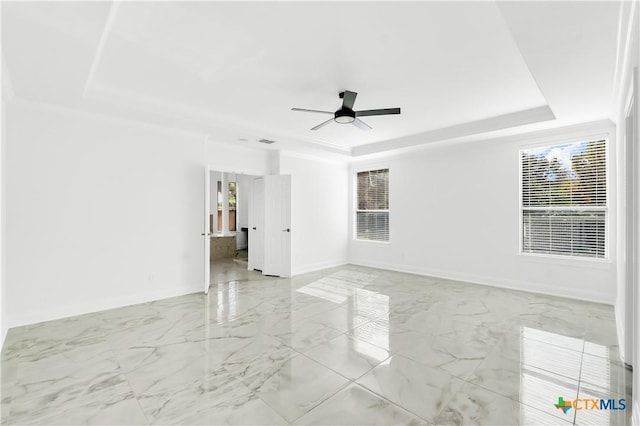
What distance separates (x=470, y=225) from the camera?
5703 mm

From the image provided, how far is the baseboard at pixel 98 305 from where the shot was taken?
11.8 ft

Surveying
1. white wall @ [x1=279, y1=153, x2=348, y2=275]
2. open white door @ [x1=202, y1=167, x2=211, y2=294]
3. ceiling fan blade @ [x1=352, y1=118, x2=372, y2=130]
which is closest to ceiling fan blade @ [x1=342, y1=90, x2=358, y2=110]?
ceiling fan blade @ [x1=352, y1=118, x2=372, y2=130]

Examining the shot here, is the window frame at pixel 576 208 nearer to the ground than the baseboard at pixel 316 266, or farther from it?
farther from it

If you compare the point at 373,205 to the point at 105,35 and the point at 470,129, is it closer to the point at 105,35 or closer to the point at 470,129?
the point at 470,129

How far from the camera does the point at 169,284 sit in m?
4.76

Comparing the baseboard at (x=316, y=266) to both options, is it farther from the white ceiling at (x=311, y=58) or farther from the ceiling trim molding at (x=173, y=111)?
the white ceiling at (x=311, y=58)

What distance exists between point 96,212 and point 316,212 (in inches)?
161

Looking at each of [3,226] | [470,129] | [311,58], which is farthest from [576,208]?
[3,226]

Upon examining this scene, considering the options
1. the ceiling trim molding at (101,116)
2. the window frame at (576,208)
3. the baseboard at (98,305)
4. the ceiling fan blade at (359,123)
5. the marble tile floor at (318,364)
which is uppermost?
the ceiling trim molding at (101,116)

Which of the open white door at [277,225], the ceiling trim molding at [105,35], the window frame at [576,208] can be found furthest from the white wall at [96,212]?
the window frame at [576,208]

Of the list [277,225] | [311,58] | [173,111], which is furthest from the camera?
[277,225]

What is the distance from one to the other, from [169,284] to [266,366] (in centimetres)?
287

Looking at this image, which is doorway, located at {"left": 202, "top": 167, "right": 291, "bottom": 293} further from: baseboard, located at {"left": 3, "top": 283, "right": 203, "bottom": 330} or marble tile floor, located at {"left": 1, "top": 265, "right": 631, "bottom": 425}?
marble tile floor, located at {"left": 1, "top": 265, "right": 631, "bottom": 425}

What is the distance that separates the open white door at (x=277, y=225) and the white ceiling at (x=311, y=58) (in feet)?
5.65
